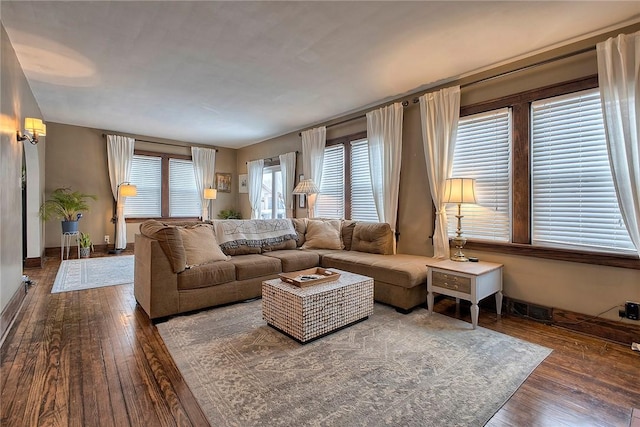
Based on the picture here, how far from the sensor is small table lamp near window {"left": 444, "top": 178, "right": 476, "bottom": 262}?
3.20m

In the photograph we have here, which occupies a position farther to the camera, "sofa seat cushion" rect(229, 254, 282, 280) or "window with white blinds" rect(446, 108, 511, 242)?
"sofa seat cushion" rect(229, 254, 282, 280)

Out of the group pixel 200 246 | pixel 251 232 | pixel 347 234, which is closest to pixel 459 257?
pixel 347 234

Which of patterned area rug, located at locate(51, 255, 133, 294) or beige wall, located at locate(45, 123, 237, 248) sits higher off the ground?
beige wall, located at locate(45, 123, 237, 248)

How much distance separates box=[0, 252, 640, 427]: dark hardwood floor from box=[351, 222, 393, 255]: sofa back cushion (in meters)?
1.37

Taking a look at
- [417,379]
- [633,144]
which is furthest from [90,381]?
[633,144]

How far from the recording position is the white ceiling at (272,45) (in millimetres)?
2354

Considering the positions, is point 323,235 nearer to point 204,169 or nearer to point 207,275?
point 207,275

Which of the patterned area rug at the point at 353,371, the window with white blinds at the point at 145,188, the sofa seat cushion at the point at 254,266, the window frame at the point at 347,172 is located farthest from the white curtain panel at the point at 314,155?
the window with white blinds at the point at 145,188

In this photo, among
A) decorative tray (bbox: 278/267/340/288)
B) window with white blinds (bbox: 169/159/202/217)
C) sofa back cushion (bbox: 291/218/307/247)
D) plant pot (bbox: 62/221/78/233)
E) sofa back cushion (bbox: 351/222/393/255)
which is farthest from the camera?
window with white blinds (bbox: 169/159/202/217)

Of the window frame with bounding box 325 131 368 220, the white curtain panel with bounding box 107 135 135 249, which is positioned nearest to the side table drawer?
the window frame with bounding box 325 131 368 220

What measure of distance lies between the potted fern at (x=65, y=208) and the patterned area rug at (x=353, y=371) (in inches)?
170

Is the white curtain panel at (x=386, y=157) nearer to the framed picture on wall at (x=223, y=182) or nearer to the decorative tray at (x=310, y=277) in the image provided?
the decorative tray at (x=310, y=277)

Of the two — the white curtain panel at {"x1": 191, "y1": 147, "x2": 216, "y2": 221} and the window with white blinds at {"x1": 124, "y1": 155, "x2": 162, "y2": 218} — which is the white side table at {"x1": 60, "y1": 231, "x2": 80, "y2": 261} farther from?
the white curtain panel at {"x1": 191, "y1": 147, "x2": 216, "y2": 221}

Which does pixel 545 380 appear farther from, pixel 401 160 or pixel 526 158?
pixel 401 160
